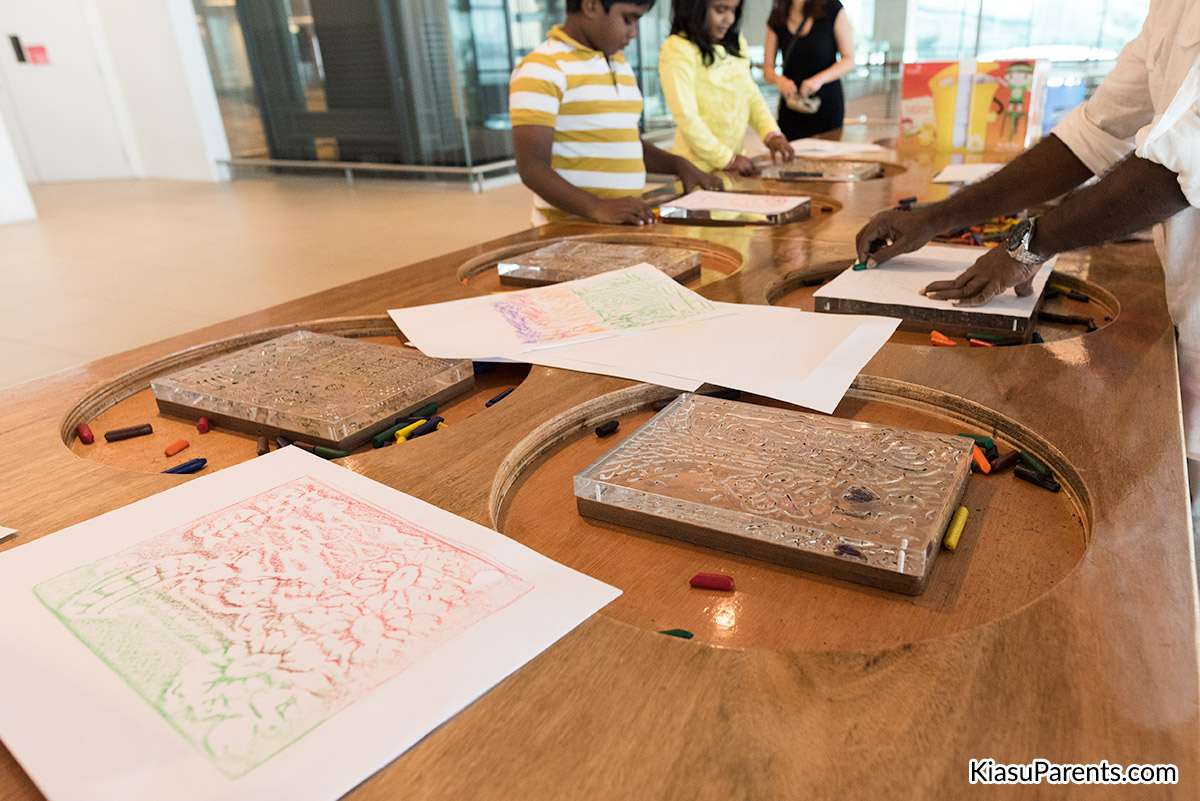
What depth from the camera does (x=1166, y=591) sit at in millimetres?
496

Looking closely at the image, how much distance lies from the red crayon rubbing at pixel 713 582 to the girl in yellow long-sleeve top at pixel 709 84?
2034 millimetres

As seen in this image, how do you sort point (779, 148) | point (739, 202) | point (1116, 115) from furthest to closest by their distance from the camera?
point (779, 148), point (739, 202), point (1116, 115)

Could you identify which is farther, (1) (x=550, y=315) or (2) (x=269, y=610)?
(1) (x=550, y=315)

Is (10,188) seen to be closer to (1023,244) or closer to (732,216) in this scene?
(732,216)

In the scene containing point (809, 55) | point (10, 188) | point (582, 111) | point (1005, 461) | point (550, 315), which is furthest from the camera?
point (10, 188)

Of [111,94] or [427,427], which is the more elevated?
[111,94]

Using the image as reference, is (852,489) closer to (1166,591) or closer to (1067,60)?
(1166,591)

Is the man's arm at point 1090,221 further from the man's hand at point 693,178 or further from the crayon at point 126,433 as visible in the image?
the man's hand at point 693,178

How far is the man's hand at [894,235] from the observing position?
4.02 ft

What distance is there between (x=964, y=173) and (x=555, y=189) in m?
1.13

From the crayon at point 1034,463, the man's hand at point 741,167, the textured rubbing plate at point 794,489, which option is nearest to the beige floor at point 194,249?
the man's hand at point 741,167

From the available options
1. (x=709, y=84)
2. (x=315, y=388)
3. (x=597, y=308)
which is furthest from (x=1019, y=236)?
(x=709, y=84)

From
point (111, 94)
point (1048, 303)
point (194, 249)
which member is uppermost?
point (111, 94)

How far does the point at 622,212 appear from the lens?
1682 millimetres
